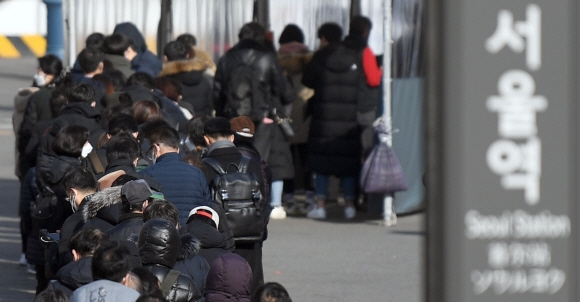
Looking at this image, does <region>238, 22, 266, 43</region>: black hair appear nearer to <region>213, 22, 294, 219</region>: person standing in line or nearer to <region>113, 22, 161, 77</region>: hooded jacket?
<region>213, 22, 294, 219</region>: person standing in line

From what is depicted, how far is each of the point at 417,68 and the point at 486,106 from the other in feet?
32.8

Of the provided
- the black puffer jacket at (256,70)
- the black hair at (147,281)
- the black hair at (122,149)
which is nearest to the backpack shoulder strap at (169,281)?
the black hair at (147,281)

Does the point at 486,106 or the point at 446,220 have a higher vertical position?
the point at 486,106

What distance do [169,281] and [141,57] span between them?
7805mm

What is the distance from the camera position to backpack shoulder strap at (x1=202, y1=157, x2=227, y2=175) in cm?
734

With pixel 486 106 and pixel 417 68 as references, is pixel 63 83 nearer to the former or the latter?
pixel 417 68

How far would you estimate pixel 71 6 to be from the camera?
14055 millimetres

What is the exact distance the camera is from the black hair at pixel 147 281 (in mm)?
4770

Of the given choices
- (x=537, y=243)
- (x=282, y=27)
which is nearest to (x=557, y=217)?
(x=537, y=243)

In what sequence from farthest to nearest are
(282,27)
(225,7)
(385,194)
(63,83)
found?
1. (225,7)
2. (282,27)
3. (385,194)
4. (63,83)

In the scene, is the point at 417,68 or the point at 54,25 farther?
the point at 54,25

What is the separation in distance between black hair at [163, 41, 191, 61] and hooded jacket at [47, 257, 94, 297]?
6.48m

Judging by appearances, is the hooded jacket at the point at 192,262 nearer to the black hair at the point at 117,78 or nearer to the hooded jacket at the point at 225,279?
the hooded jacket at the point at 225,279

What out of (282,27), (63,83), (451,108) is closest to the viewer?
(451,108)
